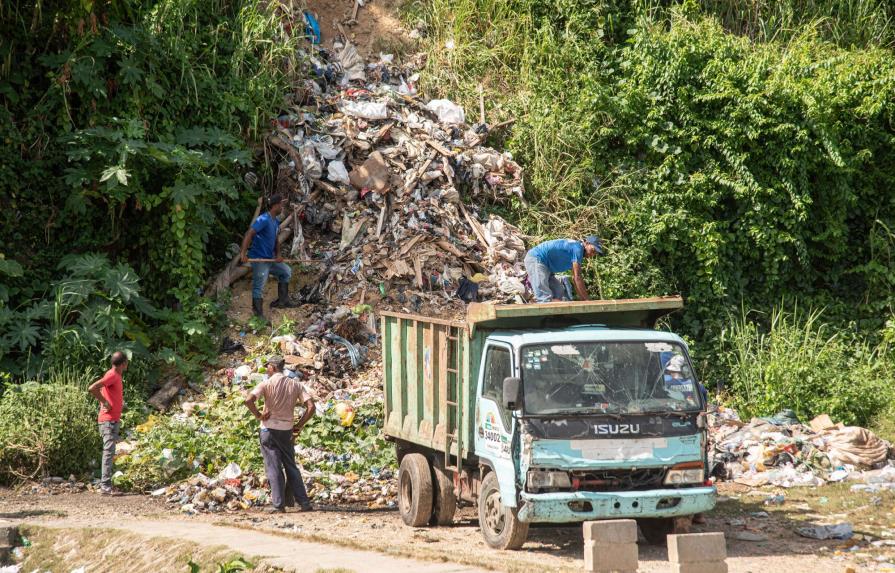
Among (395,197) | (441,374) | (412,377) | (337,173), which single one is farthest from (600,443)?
(337,173)

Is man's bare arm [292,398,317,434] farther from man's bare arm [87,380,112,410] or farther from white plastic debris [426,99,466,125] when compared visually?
white plastic debris [426,99,466,125]

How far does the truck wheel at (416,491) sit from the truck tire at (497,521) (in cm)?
99

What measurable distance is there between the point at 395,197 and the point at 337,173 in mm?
1011

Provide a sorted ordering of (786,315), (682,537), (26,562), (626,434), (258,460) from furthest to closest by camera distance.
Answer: (786,315), (258,460), (26,562), (626,434), (682,537)

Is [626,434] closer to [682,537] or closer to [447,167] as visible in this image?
[682,537]

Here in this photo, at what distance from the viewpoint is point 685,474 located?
806 cm

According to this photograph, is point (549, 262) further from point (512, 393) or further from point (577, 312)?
point (512, 393)

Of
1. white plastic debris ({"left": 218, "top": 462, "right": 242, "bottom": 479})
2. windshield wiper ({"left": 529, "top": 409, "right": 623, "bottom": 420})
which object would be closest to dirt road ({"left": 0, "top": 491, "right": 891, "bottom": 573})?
white plastic debris ({"left": 218, "top": 462, "right": 242, "bottom": 479})

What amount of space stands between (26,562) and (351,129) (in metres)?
9.43

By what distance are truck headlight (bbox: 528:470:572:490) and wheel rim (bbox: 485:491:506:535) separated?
65 cm

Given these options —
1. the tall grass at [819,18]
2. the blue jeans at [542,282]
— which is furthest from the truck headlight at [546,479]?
the tall grass at [819,18]

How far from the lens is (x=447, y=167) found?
16641 millimetres

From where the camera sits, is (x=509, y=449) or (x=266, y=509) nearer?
(x=509, y=449)

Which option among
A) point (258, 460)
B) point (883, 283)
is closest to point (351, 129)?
point (258, 460)
